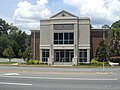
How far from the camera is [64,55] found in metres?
55.7

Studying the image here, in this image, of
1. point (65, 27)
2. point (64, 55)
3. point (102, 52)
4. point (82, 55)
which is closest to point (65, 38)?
point (65, 27)

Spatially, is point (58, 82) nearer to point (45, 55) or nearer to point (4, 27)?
point (45, 55)

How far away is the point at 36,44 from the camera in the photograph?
60.2 m

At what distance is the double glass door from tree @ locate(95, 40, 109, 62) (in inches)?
205

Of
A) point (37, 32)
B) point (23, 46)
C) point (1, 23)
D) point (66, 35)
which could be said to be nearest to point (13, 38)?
point (23, 46)

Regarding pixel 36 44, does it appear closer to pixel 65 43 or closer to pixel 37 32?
pixel 37 32

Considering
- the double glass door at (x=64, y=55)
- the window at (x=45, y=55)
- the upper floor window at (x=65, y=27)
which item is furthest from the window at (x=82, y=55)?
the window at (x=45, y=55)

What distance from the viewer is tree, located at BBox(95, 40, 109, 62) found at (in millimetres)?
51938

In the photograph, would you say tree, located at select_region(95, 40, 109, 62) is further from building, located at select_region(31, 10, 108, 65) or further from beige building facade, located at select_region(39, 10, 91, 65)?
beige building facade, located at select_region(39, 10, 91, 65)

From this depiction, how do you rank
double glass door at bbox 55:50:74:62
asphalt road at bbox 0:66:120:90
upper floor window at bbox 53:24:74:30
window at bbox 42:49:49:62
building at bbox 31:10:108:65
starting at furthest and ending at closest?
window at bbox 42:49:49:62, double glass door at bbox 55:50:74:62, upper floor window at bbox 53:24:74:30, building at bbox 31:10:108:65, asphalt road at bbox 0:66:120:90

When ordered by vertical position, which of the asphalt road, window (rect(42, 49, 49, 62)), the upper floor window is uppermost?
the upper floor window

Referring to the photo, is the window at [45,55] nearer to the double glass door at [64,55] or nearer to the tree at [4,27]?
the double glass door at [64,55]

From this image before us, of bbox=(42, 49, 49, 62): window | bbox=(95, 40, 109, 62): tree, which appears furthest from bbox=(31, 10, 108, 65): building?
bbox=(95, 40, 109, 62): tree

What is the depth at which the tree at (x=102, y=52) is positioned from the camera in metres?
51.9
